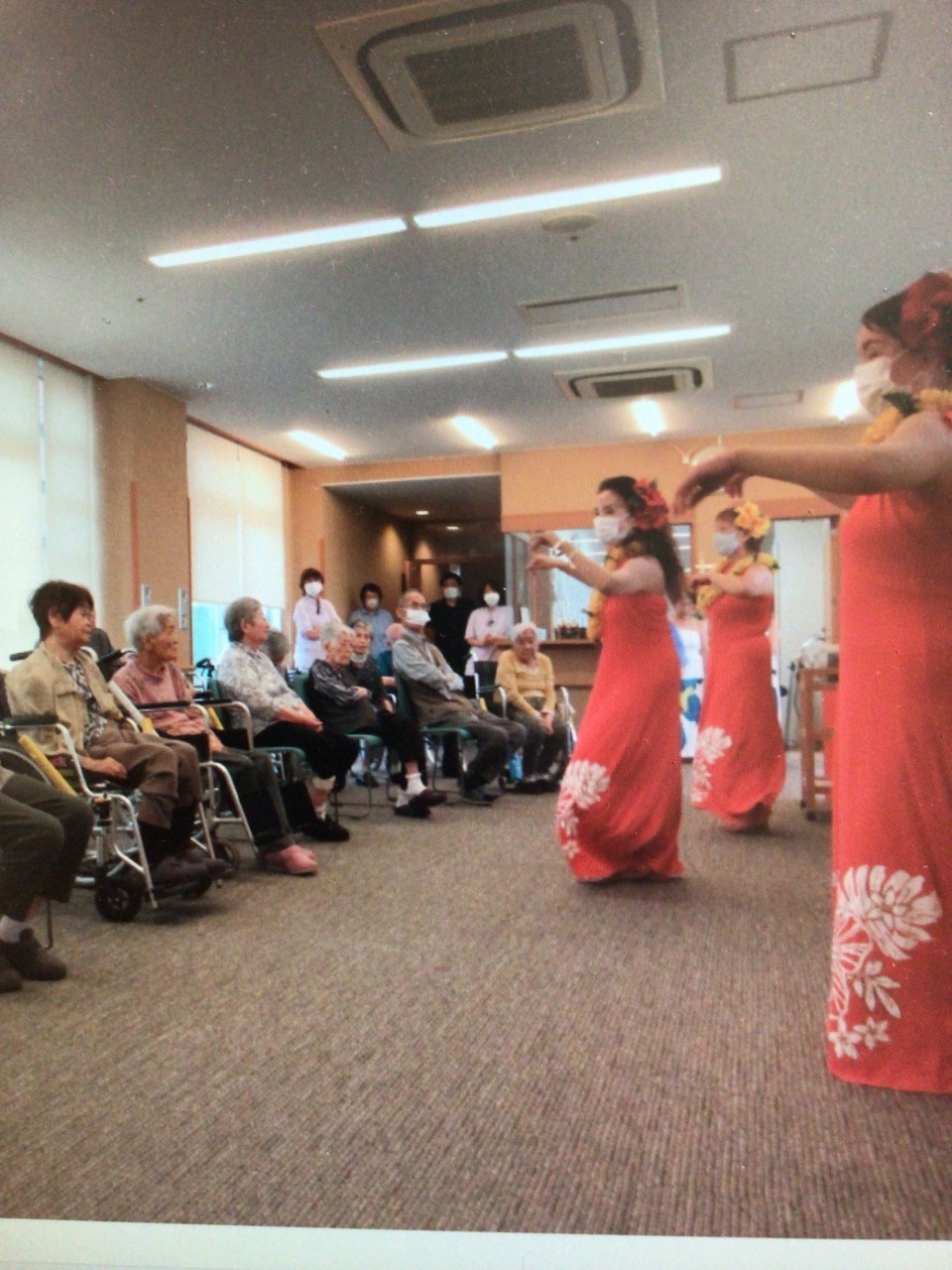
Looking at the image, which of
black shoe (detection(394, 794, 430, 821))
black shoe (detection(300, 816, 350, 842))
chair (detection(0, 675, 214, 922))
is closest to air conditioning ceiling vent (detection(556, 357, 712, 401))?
chair (detection(0, 675, 214, 922))

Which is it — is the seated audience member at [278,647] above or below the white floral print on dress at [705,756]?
above

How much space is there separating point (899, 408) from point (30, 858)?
1.19 m

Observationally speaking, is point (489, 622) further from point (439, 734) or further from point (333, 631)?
point (439, 734)

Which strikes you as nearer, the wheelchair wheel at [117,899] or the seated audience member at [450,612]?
the seated audience member at [450,612]

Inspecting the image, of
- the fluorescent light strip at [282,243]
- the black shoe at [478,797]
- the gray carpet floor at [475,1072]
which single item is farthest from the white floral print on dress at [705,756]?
the fluorescent light strip at [282,243]

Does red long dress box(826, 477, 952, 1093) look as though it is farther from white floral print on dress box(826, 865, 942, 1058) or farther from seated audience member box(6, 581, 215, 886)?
seated audience member box(6, 581, 215, 886)

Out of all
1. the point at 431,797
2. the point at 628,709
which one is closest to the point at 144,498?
the point at 628,709

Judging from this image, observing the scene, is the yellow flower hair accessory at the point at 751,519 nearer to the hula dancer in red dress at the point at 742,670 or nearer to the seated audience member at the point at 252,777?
the hula dancer in red dress at the point at 742,670

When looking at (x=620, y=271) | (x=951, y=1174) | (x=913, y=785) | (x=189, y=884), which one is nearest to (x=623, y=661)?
(x=913, y=785)

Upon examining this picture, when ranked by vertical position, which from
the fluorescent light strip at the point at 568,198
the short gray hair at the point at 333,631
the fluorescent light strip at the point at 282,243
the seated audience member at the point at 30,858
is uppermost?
the fluorescent light strip at the point at 568,198

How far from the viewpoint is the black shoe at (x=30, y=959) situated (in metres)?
1.91

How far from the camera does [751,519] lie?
1095 mm

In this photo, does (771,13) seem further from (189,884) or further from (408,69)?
(189,884)

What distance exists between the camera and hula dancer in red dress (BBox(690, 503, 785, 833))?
3.58 feet
